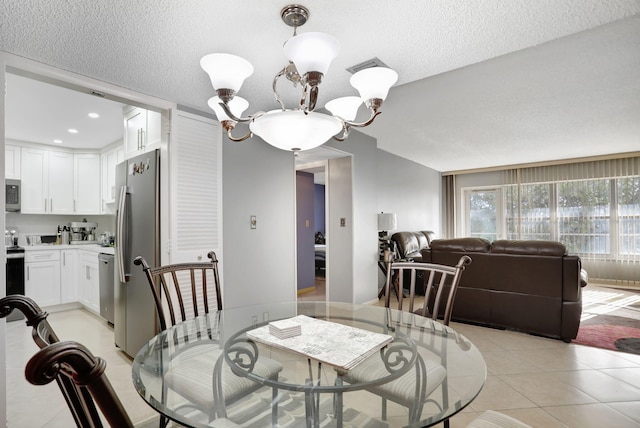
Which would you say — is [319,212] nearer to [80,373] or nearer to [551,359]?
[551,359]

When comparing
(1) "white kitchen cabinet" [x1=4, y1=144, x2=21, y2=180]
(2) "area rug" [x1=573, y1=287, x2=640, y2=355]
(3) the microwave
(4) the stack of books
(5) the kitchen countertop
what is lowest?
(2) "area rug" [x1=573, y1=287, x2=640, y2=355]

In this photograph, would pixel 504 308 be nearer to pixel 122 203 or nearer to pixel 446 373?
pixel 446 373

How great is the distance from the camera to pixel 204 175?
2.85 m

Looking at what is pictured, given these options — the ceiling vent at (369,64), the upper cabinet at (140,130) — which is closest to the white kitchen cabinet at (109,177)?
the upper cabinet at (140,130)

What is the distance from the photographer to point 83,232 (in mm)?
5094

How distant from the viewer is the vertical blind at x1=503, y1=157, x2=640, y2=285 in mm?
6020

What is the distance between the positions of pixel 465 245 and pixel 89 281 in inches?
195

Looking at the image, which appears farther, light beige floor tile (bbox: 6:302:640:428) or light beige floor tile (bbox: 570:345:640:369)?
light beige floor tile (bbox: 570:345:640:369)

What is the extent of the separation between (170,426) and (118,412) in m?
1.67

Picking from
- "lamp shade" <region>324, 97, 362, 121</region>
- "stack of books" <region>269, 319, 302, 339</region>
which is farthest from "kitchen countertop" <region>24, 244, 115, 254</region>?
"lamp shade" <region>324, 97, 362, 121</region>

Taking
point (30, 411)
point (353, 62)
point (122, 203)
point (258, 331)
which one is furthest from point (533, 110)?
point (30, 411)

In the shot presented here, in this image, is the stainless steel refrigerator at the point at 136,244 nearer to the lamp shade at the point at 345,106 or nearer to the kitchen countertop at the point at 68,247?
the kitchen countertop at the point at 68,247

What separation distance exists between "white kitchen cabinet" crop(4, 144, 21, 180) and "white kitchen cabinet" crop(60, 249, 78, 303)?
4.12ft

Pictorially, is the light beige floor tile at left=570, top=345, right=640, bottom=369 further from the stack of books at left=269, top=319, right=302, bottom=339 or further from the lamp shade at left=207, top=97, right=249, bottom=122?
the lamp shade at left=207, top=97, right=249, bottom=122
